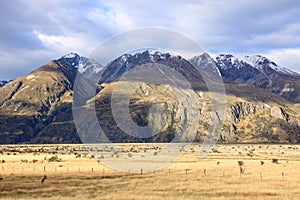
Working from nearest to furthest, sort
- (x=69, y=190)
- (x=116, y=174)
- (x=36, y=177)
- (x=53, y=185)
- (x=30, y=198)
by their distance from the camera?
(x=30, y=198), (x=69, y=190), (x=53, y=185), (x=36, y=177), (x=116, y=174)

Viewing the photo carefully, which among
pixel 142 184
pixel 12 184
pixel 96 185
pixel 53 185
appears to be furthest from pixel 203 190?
pixel 12 184

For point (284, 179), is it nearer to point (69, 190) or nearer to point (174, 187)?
point (174, 187)

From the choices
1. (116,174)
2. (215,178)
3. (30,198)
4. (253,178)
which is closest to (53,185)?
(30,198)

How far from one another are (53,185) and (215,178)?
20.3 metres

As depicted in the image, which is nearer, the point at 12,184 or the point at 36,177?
the point at 12,184

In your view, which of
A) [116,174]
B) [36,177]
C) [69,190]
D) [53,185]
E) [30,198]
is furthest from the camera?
[116,174]

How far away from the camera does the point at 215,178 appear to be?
52.7m

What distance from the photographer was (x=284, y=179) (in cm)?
5219

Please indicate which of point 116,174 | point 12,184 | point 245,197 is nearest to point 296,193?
point 245,197

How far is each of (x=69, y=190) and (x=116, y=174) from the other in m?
14.2

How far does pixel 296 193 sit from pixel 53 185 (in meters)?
25.7

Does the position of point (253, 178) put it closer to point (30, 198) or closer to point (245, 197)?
point (245, 197)

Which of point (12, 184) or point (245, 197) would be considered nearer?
point (245, 197)

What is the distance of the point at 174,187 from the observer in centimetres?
4475
